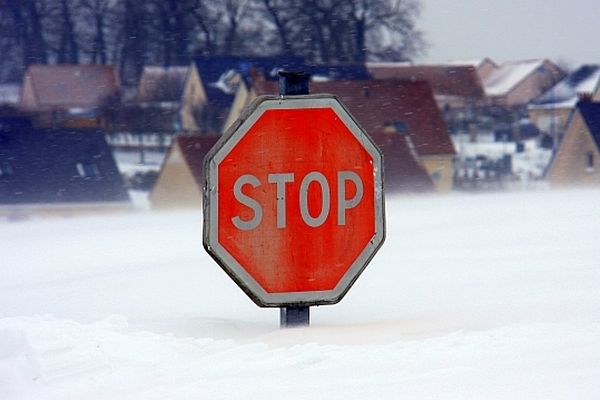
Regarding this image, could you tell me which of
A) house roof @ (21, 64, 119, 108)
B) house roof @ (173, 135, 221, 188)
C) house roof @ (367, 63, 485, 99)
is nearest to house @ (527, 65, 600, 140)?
house roof @ (367, 63, 485, 99)

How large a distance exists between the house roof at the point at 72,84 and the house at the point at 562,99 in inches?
977

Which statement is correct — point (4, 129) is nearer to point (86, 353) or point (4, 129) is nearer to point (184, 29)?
point (184, 29)

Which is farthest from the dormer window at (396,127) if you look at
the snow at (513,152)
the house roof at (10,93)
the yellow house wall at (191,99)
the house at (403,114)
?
the house roof at (10,93)

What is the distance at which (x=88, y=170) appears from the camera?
2500 inches

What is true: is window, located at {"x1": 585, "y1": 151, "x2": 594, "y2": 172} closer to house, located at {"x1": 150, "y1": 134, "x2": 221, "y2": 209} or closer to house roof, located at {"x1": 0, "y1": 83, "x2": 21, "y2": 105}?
house, located at {"x1": 150, "y1": 134, "x2": 221, "y2": 209}

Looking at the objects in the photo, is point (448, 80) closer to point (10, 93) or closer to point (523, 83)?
point (523, 83)

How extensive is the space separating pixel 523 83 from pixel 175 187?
28051mm

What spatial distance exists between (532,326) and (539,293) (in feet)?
4.63

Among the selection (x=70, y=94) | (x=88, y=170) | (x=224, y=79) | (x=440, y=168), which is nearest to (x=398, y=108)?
(x=440, y=168)

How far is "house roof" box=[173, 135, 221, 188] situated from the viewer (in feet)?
188

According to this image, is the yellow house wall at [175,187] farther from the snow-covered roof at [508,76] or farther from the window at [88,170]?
the snow-covered roof at [508,76]

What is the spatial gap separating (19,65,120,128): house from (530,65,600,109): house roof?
2537cm

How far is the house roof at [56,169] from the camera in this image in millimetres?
62062

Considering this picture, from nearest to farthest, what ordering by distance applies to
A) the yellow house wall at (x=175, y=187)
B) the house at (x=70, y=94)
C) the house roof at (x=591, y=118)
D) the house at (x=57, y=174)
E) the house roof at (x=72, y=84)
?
the yellow house wall at (x=175, y=187), the house roof at (x=591, y=118), the house at (x=57, y=174), the house roof at (x=72, y=84), the house at (x=70, y=94)
